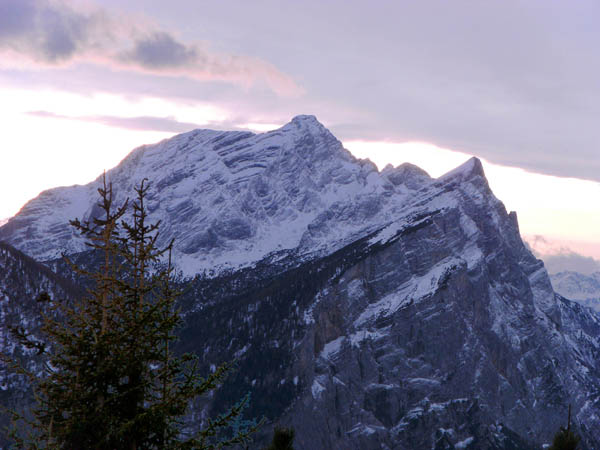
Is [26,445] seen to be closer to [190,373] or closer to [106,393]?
[106,393]

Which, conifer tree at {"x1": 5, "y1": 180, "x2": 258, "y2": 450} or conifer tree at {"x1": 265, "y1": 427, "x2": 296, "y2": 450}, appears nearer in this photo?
conifer tree at {"x1": 5, "y1": 180, "x2": 258, "y2": 450}

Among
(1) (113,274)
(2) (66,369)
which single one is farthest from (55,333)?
(1) (113,274)

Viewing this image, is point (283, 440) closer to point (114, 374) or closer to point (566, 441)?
point (566, 441)

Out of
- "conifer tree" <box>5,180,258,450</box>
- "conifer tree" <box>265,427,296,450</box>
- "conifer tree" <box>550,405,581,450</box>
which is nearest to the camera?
"conifer tree" <box>5,180,258,450</box>

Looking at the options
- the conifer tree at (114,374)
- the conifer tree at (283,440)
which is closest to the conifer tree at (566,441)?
the conifer tree at (283,440)

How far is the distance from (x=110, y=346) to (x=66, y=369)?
1691 mm

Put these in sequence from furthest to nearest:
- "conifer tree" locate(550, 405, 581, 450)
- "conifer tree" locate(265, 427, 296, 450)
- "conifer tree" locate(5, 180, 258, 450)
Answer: "conifer tree" locate(550, 405, 581, 450), "conifer tree" locate(265, 427, 296, 450), "conifer tree" locate(5, 180, 258, 450)

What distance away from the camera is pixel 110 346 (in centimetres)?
2686

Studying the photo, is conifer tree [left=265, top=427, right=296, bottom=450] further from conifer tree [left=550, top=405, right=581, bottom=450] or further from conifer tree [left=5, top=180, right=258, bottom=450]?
conifer tree [left=5, top=180, right=258, bottom=450]

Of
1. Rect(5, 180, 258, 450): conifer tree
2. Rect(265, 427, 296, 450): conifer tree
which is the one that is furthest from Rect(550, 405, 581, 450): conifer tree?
Rect(5, 180, 258, 450): conifer tree

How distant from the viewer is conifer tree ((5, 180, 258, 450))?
2636 cm

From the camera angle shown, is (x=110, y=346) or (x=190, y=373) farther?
(x=190, y=373)

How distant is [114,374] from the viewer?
27000 millimetres

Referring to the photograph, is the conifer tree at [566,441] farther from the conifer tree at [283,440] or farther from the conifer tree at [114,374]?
the conifer tree at [114,374]
